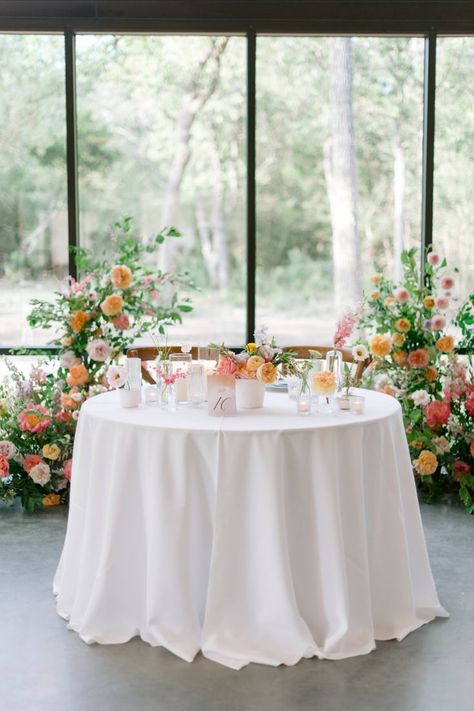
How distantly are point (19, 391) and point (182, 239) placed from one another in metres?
1.38

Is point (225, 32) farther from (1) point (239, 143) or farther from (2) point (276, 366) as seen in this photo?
(2) point (276, 366)

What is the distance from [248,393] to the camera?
3350mm

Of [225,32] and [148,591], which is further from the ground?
[225,32]

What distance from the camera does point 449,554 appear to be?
4.10 m

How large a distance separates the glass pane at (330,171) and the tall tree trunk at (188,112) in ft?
0.88

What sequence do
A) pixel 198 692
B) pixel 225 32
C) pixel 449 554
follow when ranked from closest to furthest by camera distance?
1. pixel 198 692
2. pixel 449 554
3. pixel 225 32

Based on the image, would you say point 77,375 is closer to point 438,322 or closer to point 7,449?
point 7,449

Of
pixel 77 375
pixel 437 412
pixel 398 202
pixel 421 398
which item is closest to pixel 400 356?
pixel 421 398

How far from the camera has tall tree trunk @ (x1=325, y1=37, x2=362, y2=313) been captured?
5254 millimetres

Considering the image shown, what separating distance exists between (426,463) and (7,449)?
7.34 feet

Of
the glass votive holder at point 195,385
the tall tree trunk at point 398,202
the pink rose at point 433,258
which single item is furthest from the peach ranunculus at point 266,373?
the tall tree trunk at point 398,202

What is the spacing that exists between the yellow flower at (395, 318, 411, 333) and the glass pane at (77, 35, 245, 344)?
108 centimetres

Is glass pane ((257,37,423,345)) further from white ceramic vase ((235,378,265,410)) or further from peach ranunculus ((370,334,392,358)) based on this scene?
white ceramic vase ((235,378,265,410))

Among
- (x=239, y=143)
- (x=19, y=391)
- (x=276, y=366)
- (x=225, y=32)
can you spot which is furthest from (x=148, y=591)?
(x=225, y=32)
